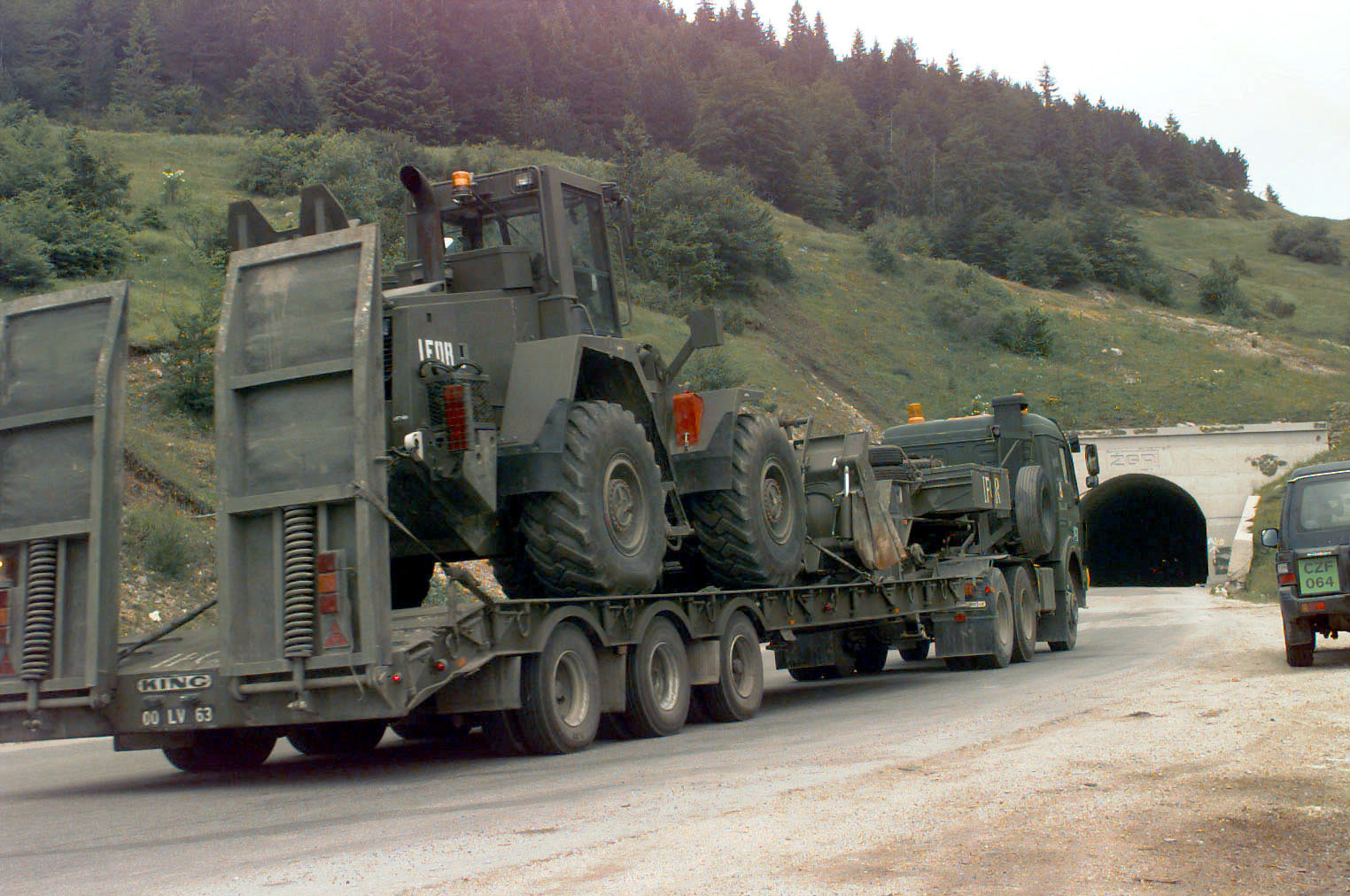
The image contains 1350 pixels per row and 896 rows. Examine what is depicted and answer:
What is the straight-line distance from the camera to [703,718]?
38.6 ft

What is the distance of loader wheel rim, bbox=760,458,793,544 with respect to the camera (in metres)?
12.2

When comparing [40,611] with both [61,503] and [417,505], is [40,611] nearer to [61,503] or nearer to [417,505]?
[61,503]

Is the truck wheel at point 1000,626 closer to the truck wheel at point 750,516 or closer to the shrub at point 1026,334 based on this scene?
the truck wheel at point 750,516

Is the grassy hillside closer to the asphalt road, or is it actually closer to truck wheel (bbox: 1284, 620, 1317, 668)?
the asphalt road

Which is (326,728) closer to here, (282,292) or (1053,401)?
(282,292)

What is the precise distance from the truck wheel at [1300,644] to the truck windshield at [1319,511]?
82 centimetres

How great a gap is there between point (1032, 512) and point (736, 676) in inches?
327

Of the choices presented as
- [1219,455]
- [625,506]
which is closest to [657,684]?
[625,506]

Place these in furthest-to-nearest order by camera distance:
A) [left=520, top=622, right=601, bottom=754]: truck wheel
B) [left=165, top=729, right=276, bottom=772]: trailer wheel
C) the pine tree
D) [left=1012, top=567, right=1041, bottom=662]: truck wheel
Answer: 1. the pine tree
2. [left=1012, top=567, right=1041, bottom=662]: truck wheel
3. [left=165, top=729, right=276, bottom=772]: trailer wheel
4. [left=520, top=622, right=601, bottom=754]: truck wheel

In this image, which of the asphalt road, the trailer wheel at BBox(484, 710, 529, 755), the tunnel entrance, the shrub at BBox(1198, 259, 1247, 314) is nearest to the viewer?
the asphalt road

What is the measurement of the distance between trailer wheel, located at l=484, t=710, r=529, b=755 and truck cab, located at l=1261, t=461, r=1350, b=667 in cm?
803

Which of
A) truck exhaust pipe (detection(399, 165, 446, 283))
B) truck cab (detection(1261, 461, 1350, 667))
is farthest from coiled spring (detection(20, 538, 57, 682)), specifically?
truck cab (detection(1261, 461, 1350, 667))

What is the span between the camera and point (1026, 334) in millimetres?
60406

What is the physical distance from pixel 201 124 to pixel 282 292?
78460 millimetres
